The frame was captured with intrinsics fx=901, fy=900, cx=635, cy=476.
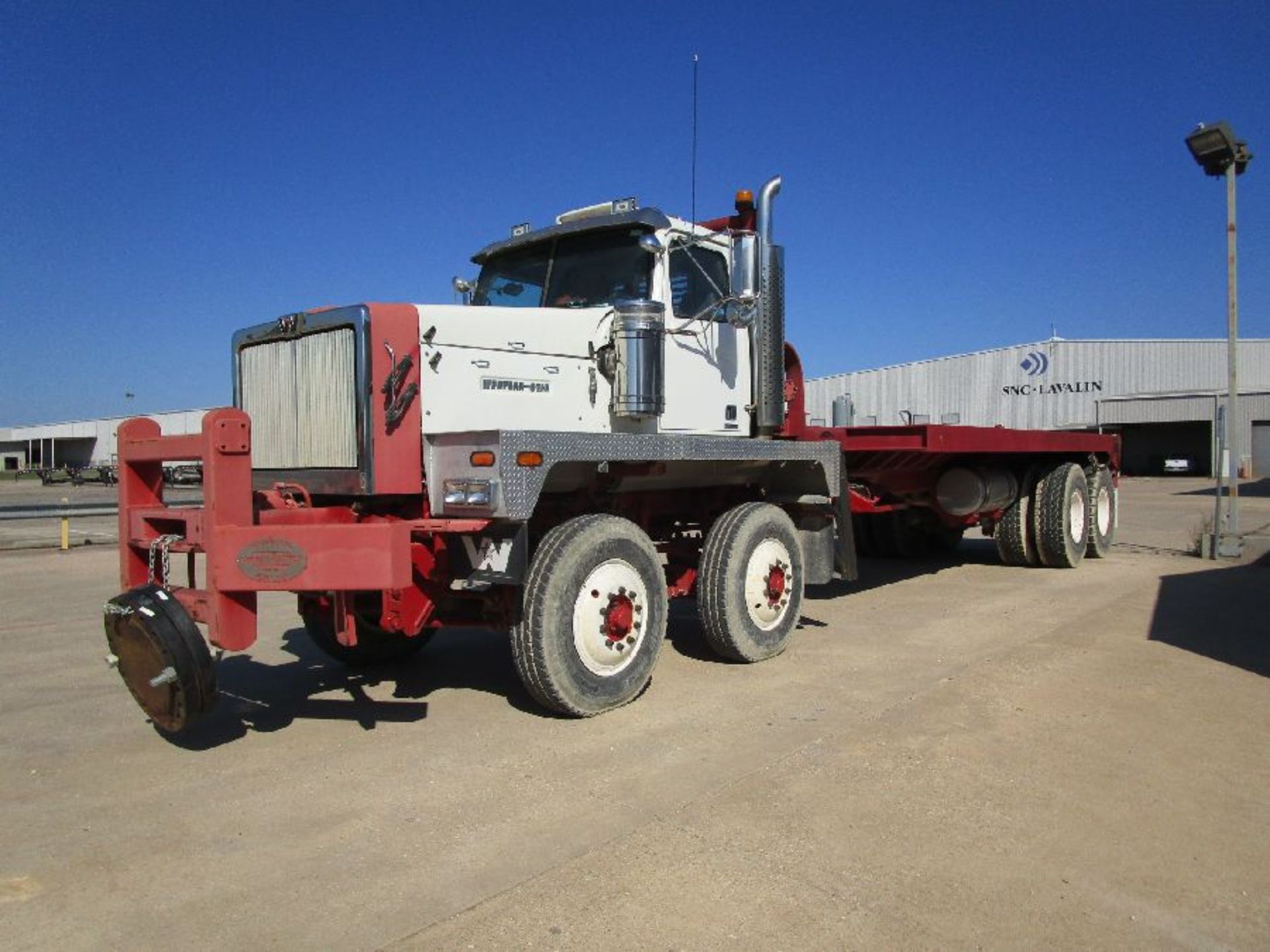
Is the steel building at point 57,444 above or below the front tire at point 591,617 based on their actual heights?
above

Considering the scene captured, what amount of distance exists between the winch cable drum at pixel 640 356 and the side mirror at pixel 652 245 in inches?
17.0

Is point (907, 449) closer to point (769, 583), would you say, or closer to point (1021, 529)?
point (769, 583)

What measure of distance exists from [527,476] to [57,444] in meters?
104

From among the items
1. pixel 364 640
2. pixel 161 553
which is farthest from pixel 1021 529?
pixel 161 553

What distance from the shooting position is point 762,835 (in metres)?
3.45

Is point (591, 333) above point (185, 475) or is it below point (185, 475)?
above

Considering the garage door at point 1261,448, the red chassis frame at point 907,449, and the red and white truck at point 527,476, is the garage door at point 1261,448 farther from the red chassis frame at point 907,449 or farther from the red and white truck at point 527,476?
the red and white truck at point 527,476

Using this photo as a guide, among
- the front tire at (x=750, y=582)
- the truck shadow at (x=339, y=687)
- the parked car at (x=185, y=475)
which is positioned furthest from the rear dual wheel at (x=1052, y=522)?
the parked car at (x=185, y=475)

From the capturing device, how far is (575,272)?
19.8 ft

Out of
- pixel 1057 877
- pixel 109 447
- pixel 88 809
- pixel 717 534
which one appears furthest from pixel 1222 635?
pixel 109 447

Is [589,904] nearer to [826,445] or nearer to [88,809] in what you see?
[88,809]

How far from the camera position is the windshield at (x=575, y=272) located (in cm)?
580

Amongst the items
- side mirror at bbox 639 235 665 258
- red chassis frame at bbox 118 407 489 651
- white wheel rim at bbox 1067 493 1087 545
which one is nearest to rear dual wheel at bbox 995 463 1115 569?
white wheel rim at bbox 1067 493 1087 545

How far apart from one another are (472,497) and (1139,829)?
321 centimetres
